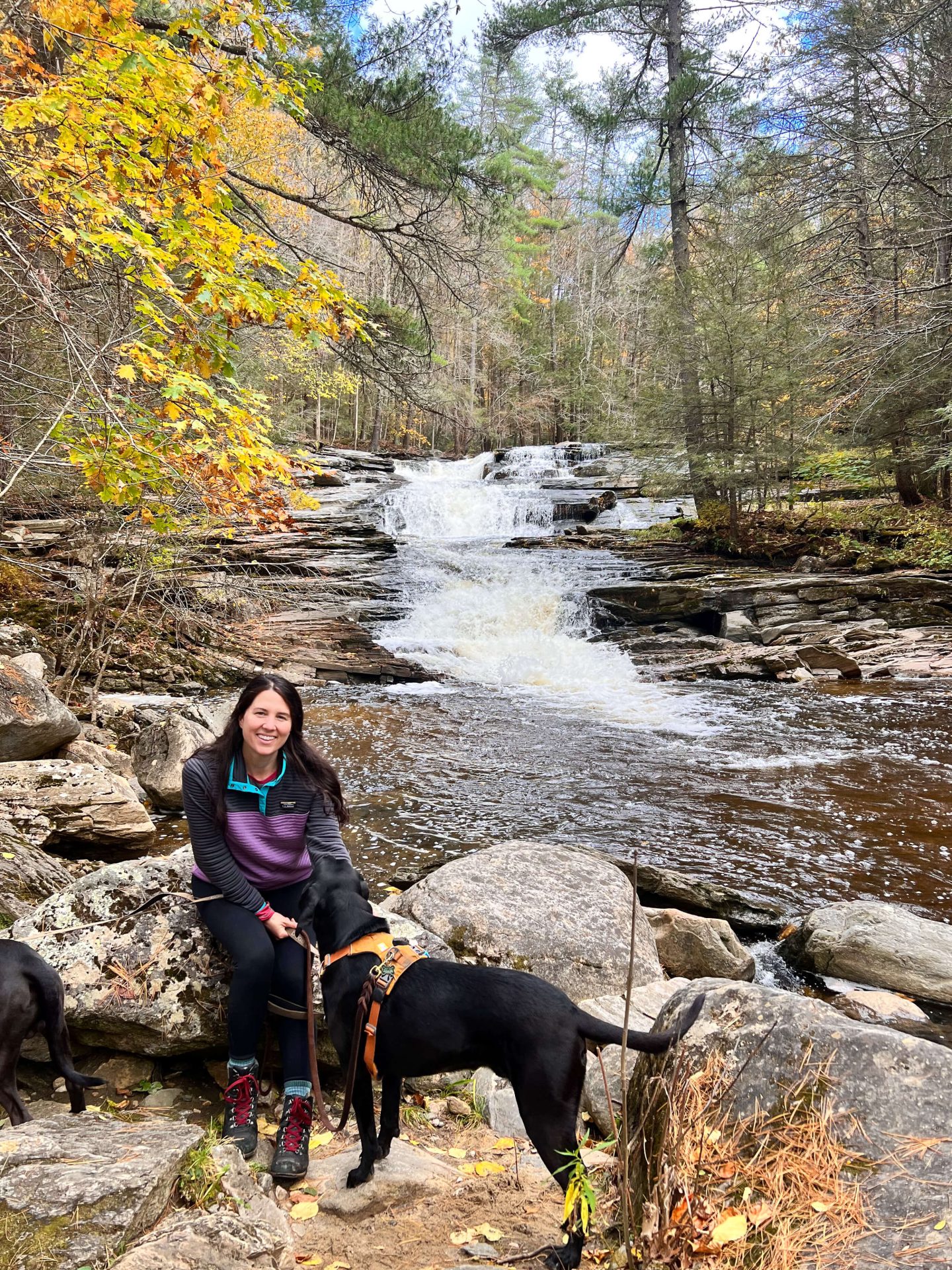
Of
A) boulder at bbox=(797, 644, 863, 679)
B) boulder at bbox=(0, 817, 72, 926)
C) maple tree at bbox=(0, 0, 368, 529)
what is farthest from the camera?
boulder at bbox=(797, 644, 863, 679)

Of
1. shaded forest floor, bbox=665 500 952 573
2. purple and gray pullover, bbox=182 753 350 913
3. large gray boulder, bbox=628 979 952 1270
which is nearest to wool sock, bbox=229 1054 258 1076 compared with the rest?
purple and gray pullover, bbox=182 753 350 913

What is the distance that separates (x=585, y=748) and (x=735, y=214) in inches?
557

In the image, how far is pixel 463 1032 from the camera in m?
2.06

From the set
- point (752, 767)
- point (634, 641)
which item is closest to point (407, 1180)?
point (752, 767)

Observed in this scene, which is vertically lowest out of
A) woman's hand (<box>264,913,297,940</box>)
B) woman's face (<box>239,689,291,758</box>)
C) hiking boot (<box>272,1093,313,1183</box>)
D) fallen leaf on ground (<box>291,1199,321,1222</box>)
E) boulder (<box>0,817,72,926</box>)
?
fallen leaf on ground (<box>291,1199,321,1222</box>)

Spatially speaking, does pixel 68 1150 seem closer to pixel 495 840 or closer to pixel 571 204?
pixel 495 840

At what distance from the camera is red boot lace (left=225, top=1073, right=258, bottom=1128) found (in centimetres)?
237

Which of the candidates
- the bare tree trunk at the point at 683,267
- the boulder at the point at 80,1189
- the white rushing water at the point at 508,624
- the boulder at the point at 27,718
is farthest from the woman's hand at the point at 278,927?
the bare tree trunk at the point at 683,267

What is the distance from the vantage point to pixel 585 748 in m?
8.16

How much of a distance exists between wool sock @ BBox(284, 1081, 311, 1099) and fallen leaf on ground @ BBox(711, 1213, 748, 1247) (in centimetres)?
143

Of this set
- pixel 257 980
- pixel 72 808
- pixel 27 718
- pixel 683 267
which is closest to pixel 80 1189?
pixel 257 980

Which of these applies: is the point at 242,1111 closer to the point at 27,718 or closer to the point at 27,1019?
the point at 27,1019

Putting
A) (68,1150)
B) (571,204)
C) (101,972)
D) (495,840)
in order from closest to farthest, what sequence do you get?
1. (68,1150)
2. (101,972)
3. (495,840)
4. (571,204)

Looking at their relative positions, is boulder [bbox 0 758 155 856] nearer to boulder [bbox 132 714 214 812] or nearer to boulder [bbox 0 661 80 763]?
boulder [bbox 0 661 80 763]
